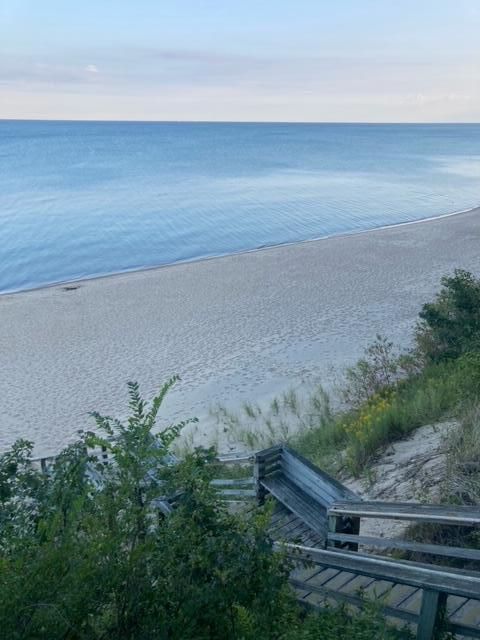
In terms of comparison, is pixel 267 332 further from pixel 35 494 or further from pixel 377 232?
pixel 377 232

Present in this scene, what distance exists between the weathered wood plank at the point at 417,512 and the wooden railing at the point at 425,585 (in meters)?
0.32

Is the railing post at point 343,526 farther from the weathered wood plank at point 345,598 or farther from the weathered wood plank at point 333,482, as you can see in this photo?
the weathered wood plank at point 345,598

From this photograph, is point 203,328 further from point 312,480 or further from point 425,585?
point 425,585

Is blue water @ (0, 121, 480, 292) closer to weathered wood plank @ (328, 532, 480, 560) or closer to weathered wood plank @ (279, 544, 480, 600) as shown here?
weathered wood plank @ (328, 532, 480, 560)

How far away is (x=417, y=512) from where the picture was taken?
15.9 ft

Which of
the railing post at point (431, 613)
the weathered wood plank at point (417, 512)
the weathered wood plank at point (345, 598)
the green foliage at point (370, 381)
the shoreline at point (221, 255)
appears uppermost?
the shoreline at point (221, 255)

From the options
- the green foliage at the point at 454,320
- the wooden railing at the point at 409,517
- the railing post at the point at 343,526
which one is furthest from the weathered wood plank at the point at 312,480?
the green foliage at the point at 454,320

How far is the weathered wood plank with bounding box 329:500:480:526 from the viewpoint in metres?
4.49

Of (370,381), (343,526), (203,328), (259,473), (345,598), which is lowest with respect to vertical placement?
(345,598)

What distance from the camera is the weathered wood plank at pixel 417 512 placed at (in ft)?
14.7

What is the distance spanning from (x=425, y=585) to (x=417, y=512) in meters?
0.80

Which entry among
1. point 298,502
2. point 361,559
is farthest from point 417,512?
point 298,502

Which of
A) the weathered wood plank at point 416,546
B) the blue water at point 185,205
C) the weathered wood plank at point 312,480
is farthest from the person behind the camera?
the blue water at point 185,205

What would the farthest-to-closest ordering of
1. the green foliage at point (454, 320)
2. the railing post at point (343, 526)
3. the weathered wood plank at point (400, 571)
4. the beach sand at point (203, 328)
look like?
the beach sand at point (203, 328) → the green foliage at point (454, 320) → the railing post at point (343, 526) → the weathered wood plank at point (400, 571)
